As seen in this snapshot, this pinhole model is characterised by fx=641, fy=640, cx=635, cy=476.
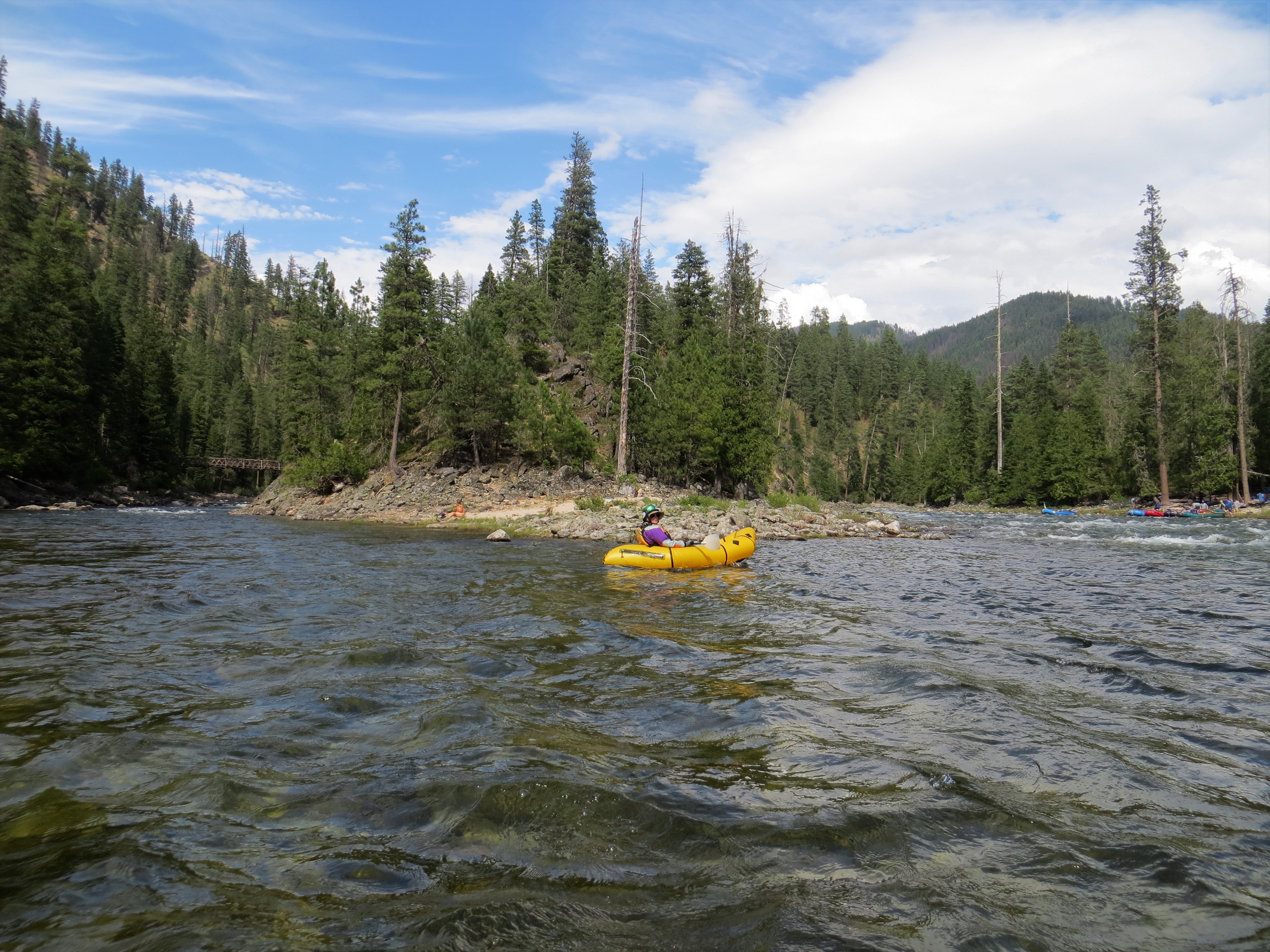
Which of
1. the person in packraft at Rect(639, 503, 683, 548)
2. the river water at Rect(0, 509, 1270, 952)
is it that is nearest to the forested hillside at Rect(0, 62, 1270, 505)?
the person in packraft at Rect(639, 503, 683, 548)

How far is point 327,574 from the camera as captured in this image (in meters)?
12.3

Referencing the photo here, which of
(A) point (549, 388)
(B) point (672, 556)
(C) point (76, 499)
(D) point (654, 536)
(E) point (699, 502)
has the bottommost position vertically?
(B) point (672, 556)

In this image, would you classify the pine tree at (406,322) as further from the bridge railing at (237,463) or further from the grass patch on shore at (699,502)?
the bridge railing at (237,463)

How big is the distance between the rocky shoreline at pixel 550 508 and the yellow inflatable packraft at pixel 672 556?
591 millimetres

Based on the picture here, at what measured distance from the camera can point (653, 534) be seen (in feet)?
46.0

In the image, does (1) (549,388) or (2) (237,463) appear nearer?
(1) (549,388)

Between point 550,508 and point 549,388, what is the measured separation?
12.1 meters

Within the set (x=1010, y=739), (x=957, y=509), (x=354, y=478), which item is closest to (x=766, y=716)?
(x=1010, y=739)

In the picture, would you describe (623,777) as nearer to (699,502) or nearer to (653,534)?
(653,534)

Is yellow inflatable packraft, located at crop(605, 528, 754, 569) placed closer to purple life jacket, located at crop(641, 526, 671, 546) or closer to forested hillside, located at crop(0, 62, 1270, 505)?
purple life jacket, located at crop(641, 526, 671, 546)

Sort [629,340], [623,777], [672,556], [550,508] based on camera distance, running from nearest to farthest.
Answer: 1. [623,777]
2. [672,556]
3. [550,508]
4. [629,340]

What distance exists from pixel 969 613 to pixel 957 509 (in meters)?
51.7

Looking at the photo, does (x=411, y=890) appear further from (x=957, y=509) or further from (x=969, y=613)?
(x=957, y=509)

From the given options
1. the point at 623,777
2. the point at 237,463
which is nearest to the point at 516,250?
the point at 237,463
